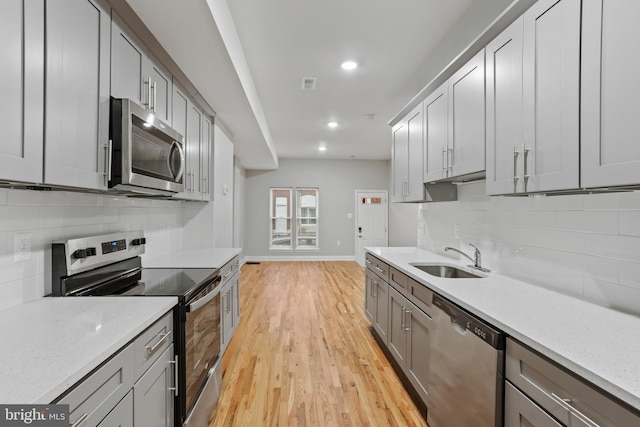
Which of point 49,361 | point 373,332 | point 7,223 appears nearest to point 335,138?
point 373,332

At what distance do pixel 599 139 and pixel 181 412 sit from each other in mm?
2204

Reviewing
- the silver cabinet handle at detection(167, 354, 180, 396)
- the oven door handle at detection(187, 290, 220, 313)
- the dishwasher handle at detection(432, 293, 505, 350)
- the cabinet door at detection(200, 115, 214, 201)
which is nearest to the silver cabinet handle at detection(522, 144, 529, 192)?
the dishwasher handle at detection(432, 293, 505, 350)

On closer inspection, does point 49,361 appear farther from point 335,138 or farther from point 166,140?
point 335,138

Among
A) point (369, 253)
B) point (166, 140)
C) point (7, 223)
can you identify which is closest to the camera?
point (7, 223)

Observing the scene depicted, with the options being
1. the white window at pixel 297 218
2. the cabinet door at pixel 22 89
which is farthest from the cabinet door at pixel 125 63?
the white window at pixel 297 218

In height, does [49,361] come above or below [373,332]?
above

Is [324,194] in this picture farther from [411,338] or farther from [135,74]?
[135,74]

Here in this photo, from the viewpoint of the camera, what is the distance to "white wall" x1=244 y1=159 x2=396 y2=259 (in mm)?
8133

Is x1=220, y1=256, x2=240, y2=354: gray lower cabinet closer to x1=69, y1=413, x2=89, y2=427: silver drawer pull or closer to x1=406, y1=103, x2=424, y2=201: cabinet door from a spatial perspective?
x1=69, y1=413, x2=89, y2=427: silver drawer pull

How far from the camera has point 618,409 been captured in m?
0.81

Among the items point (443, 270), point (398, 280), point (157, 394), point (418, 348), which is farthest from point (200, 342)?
point (443, 270)

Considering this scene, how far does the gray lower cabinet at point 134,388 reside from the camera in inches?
34.8

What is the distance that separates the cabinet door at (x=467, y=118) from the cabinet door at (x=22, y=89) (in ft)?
7.21

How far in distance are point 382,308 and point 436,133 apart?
65.8 inches
